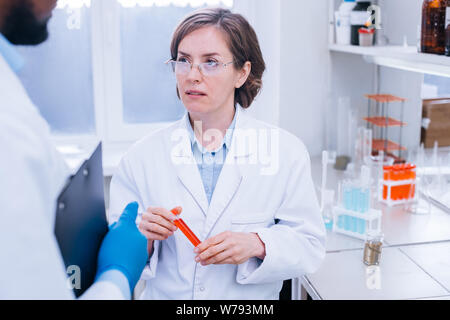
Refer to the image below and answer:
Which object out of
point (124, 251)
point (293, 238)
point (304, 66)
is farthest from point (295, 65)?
point (124, 251)

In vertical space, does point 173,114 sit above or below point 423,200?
above

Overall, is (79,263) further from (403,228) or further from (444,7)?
(444,7)

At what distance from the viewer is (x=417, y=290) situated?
4.05ft

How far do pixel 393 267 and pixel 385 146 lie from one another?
97 centimetres

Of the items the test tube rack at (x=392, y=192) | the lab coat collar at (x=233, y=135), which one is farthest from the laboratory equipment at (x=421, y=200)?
the lab coat collar at (x=233, y=135)

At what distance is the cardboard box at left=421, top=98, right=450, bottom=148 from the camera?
6.40 ft

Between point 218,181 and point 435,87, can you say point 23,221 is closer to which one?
point 218,181

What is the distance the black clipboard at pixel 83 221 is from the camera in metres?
0.63

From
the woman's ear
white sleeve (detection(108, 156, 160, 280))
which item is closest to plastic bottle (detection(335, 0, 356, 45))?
the woman's ear

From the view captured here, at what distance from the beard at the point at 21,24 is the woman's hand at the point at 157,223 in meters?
0.55

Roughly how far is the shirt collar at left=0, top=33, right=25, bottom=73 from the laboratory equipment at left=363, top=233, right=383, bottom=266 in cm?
105

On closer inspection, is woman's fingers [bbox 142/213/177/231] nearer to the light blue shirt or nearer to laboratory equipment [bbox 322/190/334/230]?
the light blue shirt
